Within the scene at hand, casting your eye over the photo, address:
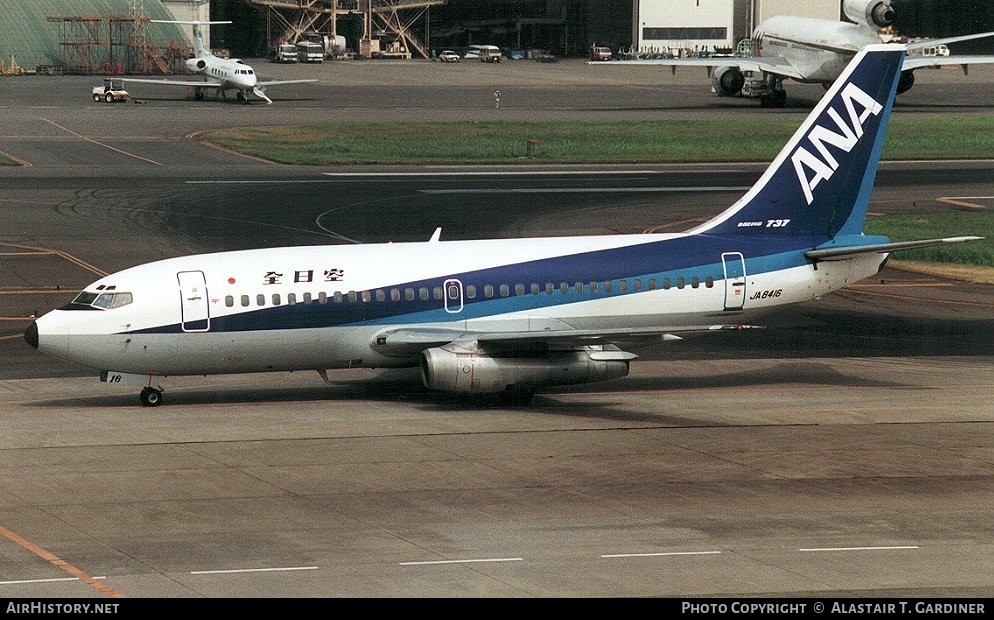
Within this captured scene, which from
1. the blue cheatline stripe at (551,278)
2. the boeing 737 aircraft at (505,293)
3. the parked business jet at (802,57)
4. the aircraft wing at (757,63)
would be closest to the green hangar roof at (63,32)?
the aircraft wing at (757,63)

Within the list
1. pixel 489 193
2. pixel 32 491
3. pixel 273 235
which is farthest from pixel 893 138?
pixel 32 491

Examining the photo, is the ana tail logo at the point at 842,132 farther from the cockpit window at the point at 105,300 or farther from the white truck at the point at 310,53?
the white truck at the point at 310,53

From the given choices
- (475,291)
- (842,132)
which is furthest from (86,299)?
(842,132)

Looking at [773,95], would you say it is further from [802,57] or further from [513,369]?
[513,369]

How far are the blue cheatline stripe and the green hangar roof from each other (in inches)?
5733

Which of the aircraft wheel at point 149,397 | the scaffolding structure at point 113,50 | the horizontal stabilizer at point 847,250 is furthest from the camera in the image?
the scaffolding structure at point 113,50

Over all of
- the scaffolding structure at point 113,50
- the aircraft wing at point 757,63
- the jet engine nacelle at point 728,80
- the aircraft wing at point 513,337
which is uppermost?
the scaffolding structure at point 113,50

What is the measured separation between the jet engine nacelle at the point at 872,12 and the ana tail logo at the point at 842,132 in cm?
8534

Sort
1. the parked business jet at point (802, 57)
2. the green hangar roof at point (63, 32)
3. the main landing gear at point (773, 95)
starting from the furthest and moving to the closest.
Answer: the green hangar roof at point (63, 32) → the main landing gear at point (773, 95) → the parked business jet at point (802, 57)

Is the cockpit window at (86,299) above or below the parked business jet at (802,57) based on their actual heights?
below

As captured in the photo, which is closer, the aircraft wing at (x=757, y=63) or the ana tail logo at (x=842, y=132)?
the ana tail logo at (x=842, y=132)

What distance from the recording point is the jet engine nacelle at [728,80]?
126 m

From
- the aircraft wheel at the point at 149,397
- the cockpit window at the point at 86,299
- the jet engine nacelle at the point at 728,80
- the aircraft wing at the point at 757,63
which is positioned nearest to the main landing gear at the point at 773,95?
the aircraft wing at the point at 757,63

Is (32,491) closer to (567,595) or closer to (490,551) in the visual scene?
(490,551)
